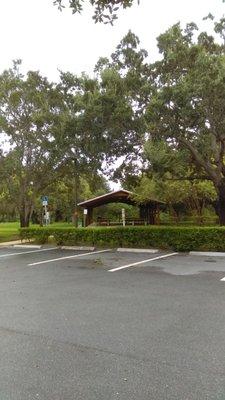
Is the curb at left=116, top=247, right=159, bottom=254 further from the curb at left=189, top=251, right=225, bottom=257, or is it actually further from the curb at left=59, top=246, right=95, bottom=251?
the curb at left=189, top=251, right=225, bottom=257

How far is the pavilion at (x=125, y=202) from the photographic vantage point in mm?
34441

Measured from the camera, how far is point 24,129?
1152 inches

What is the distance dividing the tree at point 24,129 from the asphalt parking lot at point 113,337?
18.5 metres

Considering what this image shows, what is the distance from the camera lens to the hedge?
695 inches

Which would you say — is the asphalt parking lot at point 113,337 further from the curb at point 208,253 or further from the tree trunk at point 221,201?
the tree trunk at point 221,201

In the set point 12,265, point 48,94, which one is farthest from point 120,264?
point 48,94

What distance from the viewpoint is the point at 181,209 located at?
4606 cm

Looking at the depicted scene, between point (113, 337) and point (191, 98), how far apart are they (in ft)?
46.2

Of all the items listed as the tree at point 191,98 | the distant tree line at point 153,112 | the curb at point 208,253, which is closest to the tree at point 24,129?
the distant tree line at point 153,112

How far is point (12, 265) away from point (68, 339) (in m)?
9.36

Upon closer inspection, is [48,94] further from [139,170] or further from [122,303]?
[122,303]

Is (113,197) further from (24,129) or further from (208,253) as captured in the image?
(208,253)

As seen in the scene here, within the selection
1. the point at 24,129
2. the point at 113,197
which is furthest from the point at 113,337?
the point at 113,197

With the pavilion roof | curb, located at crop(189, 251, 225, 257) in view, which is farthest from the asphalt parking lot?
the pavilion roof
